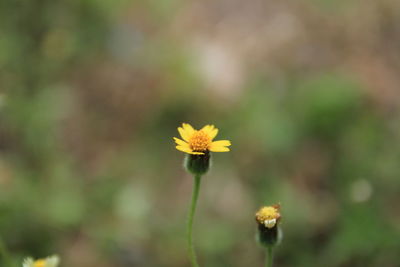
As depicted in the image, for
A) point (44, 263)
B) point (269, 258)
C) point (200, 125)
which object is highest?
point (200, 125)

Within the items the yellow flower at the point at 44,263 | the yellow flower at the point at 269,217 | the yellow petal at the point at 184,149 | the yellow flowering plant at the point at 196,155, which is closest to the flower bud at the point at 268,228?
the yellow flower at the point at 269,217

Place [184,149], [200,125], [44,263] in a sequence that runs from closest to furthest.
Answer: [184,149]
[44,263]
[200,125]

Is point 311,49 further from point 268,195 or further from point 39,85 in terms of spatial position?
point 39,85

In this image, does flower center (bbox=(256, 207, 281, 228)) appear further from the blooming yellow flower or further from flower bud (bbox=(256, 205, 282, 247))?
the blooming yellow flower

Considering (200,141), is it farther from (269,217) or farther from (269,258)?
(269,258)

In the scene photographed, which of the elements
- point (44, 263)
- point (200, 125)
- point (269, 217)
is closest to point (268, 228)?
point (269, 217)

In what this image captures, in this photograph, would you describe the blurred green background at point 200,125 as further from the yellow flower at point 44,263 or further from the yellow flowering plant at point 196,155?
the yellow flowering plant at point 196,155

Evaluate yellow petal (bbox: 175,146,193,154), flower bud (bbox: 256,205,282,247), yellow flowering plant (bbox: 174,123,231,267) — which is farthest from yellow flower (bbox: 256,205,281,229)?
yellow petal (bbox: 175,146,193,154)
